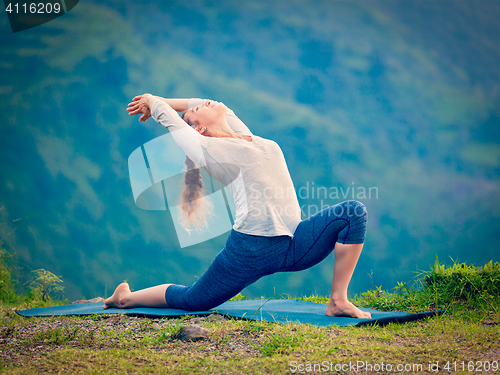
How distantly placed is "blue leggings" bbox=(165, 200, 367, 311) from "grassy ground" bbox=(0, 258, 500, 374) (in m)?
0.32

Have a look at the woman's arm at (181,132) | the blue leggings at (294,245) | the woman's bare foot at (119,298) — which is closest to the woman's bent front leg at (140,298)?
the woman's bare foot at (119,298)

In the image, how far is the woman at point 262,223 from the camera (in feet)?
7.13

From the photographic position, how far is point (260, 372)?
56.5 inches

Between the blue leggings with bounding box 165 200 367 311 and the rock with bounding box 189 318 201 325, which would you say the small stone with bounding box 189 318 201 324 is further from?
the blue leggings with bounding box 165 200 367 311

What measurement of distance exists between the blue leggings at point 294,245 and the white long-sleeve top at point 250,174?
0.23 ft

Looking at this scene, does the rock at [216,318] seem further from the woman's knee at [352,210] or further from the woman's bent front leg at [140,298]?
the woman's knee at [352,210]

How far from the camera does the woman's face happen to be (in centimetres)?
245

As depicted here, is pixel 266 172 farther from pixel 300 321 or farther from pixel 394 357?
pixel 394 357

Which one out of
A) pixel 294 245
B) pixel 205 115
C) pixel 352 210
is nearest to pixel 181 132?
pixel 205 115

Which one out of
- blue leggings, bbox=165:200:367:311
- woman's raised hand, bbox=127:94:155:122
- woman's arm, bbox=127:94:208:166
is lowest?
blue leggings, bbox=165:200:367:311

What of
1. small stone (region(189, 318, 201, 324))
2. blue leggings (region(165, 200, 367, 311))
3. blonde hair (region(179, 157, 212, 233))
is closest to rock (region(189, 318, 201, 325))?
small stone (region(189, 318, 201, 324))

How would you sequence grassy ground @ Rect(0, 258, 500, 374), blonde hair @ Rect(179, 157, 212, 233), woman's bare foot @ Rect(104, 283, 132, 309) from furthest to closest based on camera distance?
woman's bare foot @ Rect(104, 283, 132, 309), blonde hair @ Rect(179, 157, 212, 233), grassy ground @ Rect(0, 258, 500, 374)

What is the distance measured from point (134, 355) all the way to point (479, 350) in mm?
1611

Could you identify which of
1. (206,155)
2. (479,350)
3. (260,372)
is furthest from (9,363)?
(479,350)
